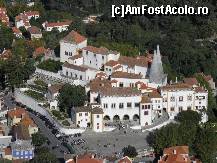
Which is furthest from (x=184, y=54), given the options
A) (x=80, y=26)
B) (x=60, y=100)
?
(x=60, y=100)

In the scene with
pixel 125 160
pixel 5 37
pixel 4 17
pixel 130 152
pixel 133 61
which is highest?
pixel 4 17

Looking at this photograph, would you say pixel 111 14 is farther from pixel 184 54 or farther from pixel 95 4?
pixel 184 54

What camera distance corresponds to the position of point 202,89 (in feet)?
173

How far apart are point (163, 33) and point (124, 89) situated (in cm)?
1775

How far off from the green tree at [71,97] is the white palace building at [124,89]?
566 millimetres

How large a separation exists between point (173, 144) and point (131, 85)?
305 inches

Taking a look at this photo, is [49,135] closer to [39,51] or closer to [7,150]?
[7,150]

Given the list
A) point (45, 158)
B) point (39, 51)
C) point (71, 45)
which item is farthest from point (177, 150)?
point (39, 51)

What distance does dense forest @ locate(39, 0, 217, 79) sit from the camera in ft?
198

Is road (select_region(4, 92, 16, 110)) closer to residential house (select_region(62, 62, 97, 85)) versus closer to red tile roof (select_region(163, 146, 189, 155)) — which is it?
residential house (select_region(62, 62, 97, 85))

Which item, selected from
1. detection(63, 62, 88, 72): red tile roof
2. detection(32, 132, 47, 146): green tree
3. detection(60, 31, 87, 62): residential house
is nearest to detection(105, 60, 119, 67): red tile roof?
detection(63, 62, 88, 72): red tile roof

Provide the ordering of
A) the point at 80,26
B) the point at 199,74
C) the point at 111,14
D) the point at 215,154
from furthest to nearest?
the point at 111,14, the point at 80,26, the point at 199,74, the point at 215,154

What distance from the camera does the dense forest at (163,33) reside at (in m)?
60.3

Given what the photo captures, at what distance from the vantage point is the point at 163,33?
224 ft
